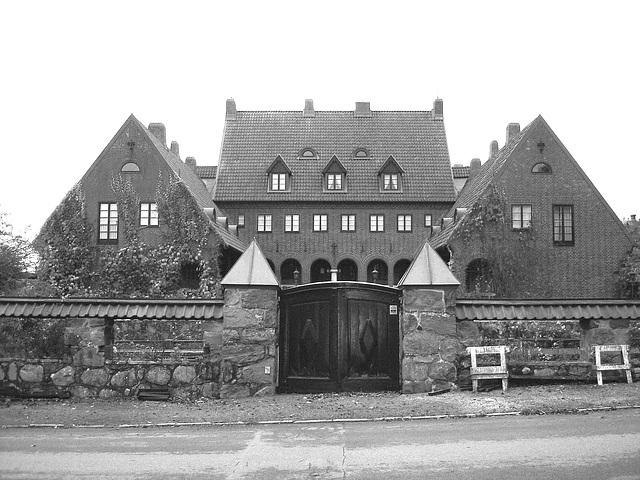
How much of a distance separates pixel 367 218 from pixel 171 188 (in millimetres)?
12354

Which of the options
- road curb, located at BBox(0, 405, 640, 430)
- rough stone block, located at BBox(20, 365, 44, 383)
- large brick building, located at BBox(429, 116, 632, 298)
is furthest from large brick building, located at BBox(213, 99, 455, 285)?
road curb, located at BBox(0, 405, 640, 430)

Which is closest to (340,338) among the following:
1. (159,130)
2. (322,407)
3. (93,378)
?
(322,407)

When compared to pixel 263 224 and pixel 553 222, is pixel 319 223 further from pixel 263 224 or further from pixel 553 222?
pixel 553 222

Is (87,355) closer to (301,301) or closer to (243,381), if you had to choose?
(243,381)

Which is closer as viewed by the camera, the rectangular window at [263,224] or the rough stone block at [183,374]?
the rough stone block at [183,374]

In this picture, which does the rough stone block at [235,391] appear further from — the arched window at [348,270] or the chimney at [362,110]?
the chimney at [362,110]

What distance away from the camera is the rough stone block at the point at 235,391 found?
13.8 meters

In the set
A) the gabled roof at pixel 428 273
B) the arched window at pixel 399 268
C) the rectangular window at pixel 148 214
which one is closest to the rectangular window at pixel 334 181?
the arched window at pixel 399 268

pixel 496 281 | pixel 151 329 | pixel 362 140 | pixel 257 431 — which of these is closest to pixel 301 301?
pixel 257 431

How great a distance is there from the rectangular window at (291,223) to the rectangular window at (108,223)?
1038 centimetres

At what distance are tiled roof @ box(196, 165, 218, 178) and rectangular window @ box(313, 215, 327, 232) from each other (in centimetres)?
929

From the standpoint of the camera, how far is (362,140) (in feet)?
151

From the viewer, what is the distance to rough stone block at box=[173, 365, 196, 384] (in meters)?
13.8

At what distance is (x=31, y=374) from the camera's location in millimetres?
13805
